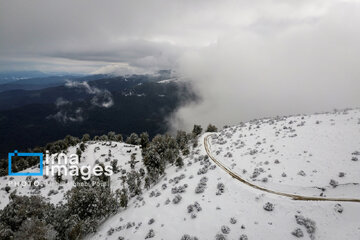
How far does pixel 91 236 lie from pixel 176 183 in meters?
17.2

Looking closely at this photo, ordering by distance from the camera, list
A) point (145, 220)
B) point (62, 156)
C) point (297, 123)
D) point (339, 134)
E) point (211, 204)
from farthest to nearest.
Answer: point (62, 156) < point (297, 123) < point (339, 134) < point (145, 220) < point (211, 204)

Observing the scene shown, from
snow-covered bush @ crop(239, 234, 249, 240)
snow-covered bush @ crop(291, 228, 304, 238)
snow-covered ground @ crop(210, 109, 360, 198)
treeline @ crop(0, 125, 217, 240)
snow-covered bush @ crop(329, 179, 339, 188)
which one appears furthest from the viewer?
treeline @ crop(0, 125, 217, 240)

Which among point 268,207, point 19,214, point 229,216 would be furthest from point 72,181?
point 268,207

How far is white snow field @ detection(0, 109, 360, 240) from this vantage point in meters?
19.6

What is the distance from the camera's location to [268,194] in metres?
24.5

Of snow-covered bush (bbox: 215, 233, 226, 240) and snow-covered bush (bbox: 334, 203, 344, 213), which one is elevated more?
snow-covered bush (bbox: 334, 203, 344, 213)

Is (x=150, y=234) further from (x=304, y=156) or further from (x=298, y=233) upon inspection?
(x=304, y=156)

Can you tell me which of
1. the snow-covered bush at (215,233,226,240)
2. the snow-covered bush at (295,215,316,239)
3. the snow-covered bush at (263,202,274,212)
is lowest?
the snow-covered bush at (215,233,226,240)

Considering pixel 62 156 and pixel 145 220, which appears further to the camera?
pixel 62 156

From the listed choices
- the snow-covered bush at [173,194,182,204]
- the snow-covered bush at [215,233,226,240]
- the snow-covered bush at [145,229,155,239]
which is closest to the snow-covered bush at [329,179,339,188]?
the snow-covered bush at [215,233,226,240]

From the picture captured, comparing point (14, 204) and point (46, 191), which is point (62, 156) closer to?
point (46, 191)

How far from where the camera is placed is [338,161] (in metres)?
26.5

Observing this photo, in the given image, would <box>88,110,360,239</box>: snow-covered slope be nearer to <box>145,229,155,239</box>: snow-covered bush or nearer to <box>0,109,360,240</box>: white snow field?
<box>0,109,360,240</box>: white snow field

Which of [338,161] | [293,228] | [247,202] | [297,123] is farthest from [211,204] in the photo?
[297,123]
